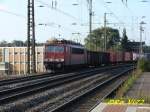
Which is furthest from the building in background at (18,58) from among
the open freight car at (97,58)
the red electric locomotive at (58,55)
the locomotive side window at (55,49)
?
the locomotive side window at (55,49)

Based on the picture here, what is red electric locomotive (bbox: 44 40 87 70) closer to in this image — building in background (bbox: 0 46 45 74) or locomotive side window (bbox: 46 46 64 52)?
locomotive side window (bbox: 46 46 64 52)

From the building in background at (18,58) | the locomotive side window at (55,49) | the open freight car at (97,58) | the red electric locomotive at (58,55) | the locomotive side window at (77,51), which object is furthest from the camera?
the open freight car at (97,58)

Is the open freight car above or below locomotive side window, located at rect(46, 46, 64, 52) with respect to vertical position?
below

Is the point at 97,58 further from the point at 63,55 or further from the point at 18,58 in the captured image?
the point at 63,55

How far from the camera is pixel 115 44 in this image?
163m

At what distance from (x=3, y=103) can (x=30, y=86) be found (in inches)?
321

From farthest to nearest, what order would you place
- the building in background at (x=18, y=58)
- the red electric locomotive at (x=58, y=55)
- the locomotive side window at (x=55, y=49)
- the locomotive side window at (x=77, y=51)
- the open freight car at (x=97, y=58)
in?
1. the open freight car at (x=97, y=58)
2. the building in background at (x=18, y=58)
3. the locomotive side window at (x=77, y=51)
4. the locomotive side window at (x=55, y=49)
5. the red electric locomotive at (x=58, y=55)

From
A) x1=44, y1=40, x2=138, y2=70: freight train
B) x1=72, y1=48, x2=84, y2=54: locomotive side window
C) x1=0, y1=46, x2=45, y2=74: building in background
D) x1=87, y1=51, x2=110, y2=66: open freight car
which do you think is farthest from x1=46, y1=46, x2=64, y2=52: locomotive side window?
x1=87, y1=51, x2=110, y2=66: open freight car

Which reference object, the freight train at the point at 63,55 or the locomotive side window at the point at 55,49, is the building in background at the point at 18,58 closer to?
the freight train at the point at 63,55

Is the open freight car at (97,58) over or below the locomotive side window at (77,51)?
below

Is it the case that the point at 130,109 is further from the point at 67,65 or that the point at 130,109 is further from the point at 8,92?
the point at 67,65

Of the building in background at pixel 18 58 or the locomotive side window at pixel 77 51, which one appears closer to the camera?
the locomotive side window at pixel 77 51

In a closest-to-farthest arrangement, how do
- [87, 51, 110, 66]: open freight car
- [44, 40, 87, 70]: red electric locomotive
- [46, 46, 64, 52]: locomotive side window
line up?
[44, 40, 87, 70]: red electric locomotive → [46, 46, 64, 52]: locomotive side window → [87, 51, 110, 66]: open freight car

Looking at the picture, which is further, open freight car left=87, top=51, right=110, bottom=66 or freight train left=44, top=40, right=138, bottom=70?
open freight car left=87, top=51, right=110, bottom=66
